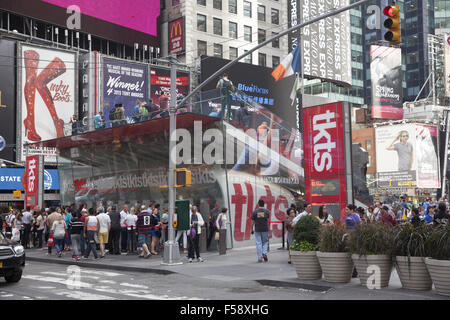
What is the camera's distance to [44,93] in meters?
46.1

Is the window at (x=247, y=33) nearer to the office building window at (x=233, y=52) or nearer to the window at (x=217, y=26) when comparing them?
the office building window at (x=233, y=52)

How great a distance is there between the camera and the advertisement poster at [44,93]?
45.2m

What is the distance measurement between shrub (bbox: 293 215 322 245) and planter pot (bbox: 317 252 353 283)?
2.46 ft

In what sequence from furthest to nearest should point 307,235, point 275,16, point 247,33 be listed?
point 275,16
point 247,33
point 307,235

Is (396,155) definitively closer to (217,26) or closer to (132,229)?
(217,26)

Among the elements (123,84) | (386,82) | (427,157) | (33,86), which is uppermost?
(386,82)

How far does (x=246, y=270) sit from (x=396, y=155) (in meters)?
58.0

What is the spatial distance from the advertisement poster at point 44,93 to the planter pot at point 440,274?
40.0m

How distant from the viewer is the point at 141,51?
5719cm

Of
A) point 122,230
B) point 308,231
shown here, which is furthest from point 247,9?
point 308,231
